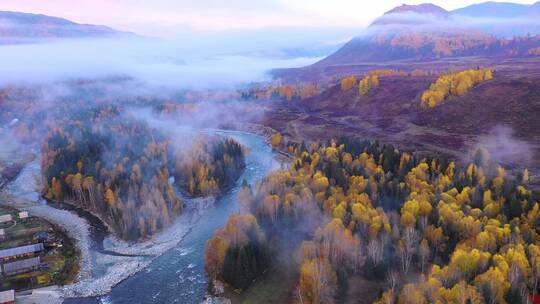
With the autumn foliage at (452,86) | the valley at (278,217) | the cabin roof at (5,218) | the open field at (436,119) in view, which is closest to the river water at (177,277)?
the valley at (278,217)

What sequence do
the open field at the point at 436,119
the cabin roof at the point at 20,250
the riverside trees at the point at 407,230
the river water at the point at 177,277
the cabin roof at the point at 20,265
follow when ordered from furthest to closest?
1. the open field at the point at 436,119
2. the cabin roof at the point at 20,250
3. the cabin roof at the point at 20,265
4. the river water at the point at 177,277
5. the riverside trees at the point at 407,230

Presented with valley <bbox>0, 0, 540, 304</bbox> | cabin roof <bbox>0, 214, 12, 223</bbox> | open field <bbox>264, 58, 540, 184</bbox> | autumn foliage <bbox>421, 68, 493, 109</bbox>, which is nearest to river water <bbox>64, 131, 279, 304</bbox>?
valley <bbox>0, 0, 540, 304</bbox>

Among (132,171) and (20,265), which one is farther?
(132,171)

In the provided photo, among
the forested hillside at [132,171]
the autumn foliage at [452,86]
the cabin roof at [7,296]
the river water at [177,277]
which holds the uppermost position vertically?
the autumn foliage at [452,86]

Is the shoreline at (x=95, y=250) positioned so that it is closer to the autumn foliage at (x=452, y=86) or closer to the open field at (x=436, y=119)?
the open field at (x=436, y=119)

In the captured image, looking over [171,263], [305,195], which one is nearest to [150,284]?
[171,263]

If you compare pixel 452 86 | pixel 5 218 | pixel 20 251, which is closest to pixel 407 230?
pixel 20 251

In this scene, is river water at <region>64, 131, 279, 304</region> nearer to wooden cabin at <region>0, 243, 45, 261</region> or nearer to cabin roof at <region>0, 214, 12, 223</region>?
wooden cabin at <region>0, 243, 45, 261</region>

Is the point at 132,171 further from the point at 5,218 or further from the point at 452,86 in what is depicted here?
the point at 452,86

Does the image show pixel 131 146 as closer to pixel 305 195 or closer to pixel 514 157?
pixel 305 195

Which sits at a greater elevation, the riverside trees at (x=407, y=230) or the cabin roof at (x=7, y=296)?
the riverside trees at (x=407, y=230)

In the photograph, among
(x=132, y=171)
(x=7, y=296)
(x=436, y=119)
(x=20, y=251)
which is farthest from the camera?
(x=436, y=119)
